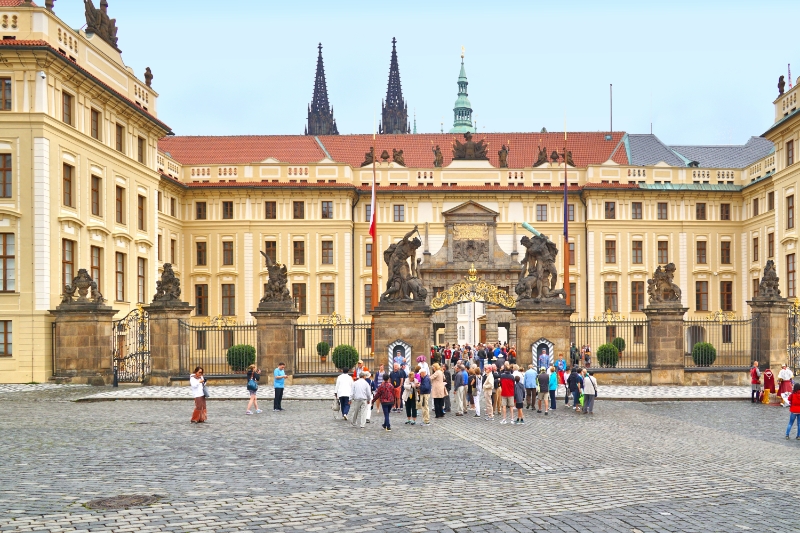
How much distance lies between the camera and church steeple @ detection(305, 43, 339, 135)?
9931 centimetres

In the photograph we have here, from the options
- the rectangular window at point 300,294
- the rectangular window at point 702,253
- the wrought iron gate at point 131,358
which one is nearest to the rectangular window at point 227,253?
the rectangular window at point 300,294

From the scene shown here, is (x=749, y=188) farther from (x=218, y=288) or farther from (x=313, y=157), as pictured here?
(x=218, y=288)

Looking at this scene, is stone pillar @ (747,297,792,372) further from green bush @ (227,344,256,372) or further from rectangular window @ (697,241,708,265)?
rectangular window @ (697,241,708,265)

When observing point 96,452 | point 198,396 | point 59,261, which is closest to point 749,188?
point 59,261

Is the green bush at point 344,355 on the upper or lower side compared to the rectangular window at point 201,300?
lower

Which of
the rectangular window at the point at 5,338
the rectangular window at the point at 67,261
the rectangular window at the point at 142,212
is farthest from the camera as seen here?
the rectangular window at the point at 142,212

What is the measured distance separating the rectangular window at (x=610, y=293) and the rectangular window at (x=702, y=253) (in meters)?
5.26

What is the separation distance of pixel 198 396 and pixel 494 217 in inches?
1493

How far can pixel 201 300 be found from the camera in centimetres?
5488

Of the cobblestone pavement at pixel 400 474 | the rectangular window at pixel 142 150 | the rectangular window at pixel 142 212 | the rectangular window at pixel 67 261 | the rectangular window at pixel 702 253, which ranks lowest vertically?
the cobblestone pavement at pixel 400 474

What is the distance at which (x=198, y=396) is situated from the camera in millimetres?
18578

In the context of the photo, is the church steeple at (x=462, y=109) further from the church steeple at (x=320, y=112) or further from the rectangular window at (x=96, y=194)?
the rectangular window at (x=96, y=194)

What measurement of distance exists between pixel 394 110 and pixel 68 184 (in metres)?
76.6

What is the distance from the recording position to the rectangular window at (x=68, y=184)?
33.3 m
